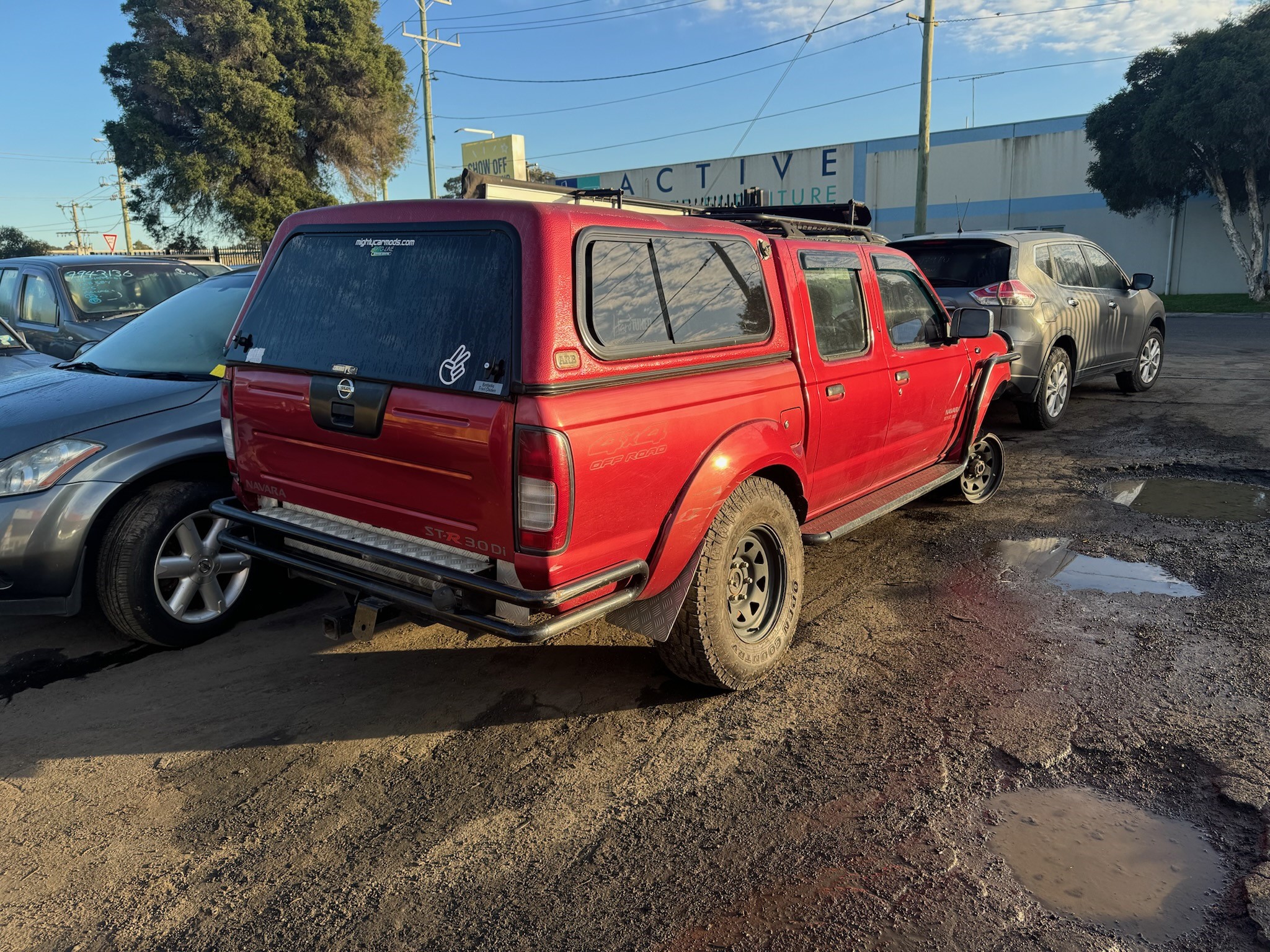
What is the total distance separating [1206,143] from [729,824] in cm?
2885

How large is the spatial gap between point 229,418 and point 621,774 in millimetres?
2274

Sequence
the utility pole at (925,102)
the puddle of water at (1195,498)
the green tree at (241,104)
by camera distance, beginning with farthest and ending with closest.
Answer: the green tree at (241,104), the utility pole at (925,102), the puddle of water at (1195,498)

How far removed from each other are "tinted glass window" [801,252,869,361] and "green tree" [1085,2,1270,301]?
83.0ft

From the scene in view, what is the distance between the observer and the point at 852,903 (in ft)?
8.36

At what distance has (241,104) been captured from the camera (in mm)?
28859

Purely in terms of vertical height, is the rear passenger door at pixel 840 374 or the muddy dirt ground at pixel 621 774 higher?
the rear passenger door at pixel 840 374

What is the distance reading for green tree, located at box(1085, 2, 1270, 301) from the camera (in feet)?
77.4

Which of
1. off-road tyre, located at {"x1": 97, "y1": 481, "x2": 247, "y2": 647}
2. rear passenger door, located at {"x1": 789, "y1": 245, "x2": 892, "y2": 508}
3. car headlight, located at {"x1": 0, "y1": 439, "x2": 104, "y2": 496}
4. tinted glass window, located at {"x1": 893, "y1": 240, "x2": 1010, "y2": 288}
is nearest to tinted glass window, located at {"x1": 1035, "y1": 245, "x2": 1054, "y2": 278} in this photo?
tinted glass window, located at {"x1": 893, "y1": 240, "x2": 1010, "y2": 288}

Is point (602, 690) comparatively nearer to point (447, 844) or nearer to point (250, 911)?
point (447, 844)

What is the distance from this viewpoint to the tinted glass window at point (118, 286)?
328 inches

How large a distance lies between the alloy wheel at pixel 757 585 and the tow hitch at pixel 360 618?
1420 millimetres

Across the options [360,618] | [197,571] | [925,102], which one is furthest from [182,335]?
[925,102]

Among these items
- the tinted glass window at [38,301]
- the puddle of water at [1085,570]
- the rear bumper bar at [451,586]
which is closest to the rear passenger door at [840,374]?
the puddle of water at [1085,570]

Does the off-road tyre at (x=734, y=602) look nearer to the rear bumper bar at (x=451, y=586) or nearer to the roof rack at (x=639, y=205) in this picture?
the rear bumper bar at (x=451, y=586)
